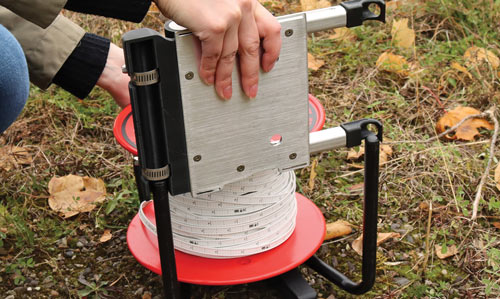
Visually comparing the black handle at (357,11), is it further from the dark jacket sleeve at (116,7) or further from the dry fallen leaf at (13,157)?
the dry fallen leaf at (13,157)

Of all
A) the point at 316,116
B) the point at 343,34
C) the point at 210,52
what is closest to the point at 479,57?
the point at 343,34

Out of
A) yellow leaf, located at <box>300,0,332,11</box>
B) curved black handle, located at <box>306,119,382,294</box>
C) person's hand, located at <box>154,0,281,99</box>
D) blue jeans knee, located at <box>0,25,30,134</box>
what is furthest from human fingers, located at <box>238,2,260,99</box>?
yellow leaf, located at <box>300,0,332,11</box>

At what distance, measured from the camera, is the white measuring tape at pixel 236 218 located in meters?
1.58

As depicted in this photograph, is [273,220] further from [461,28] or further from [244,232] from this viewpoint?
[461,28]

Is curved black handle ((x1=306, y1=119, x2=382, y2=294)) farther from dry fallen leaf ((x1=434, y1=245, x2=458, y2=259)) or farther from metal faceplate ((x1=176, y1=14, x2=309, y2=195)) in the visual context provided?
dry fallen leaf ((x1=434, y1=245, x2=458, y2=259))

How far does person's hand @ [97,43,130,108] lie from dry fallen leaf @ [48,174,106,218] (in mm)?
296

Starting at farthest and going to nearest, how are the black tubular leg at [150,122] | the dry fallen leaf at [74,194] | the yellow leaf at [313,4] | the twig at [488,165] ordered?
the yellow leaf at [313,4] < the dry fallen leaf at [74,194] < the twig at [488,165] < the black tubular leg at [150,122]

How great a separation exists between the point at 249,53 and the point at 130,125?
2.04 feet

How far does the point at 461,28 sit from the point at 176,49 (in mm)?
1950

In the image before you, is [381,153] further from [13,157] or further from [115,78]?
[13,157]

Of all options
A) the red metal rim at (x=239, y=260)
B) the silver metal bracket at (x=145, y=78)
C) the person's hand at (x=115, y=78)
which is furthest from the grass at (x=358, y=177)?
the silver metal bracket at (x=145, y=78)

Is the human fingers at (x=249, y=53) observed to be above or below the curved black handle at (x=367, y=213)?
above

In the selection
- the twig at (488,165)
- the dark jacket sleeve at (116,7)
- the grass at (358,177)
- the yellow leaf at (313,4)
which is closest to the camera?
the dark jacket sleeve at (116,7)

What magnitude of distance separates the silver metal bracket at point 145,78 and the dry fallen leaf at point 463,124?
1.39 metres
